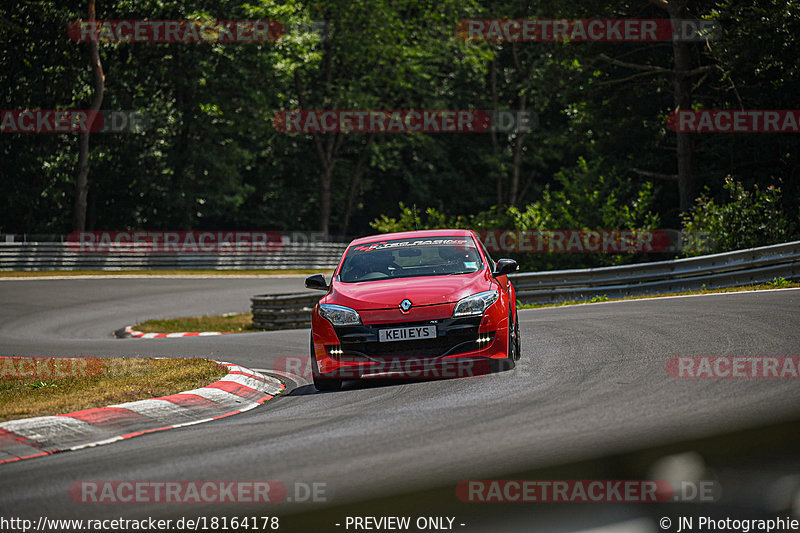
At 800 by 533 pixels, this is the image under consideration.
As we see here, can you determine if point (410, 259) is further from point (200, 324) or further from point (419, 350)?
point (200, 324)

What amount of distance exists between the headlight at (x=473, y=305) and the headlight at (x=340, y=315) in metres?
0.99

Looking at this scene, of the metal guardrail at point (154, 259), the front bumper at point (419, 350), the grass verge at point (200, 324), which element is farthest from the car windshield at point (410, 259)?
the metal guardrail at point (154, 259)

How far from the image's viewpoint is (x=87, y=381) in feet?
33.2

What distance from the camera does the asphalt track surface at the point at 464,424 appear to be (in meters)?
5.46

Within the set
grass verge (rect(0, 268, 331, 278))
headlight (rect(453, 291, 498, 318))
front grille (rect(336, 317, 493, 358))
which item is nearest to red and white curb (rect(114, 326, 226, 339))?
front grille (rect(336, 317, 493, 358))

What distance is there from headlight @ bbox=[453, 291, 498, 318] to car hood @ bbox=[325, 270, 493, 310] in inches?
2.5

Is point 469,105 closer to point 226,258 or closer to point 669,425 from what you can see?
point 226,258

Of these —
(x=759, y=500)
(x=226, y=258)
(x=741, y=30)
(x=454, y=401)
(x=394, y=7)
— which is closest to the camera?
(x=759, y=500)

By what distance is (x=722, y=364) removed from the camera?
8.96 m

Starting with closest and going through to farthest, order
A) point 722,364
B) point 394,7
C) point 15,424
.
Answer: point 15,424 → point 722,364 → point 394,7

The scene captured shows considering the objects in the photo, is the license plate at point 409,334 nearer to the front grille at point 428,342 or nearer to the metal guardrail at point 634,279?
the front grille at point 428,342

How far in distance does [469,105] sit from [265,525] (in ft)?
179

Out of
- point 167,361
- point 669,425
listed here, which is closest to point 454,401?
point 669,425

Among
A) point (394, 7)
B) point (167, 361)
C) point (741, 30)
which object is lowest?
point (167, 361)
